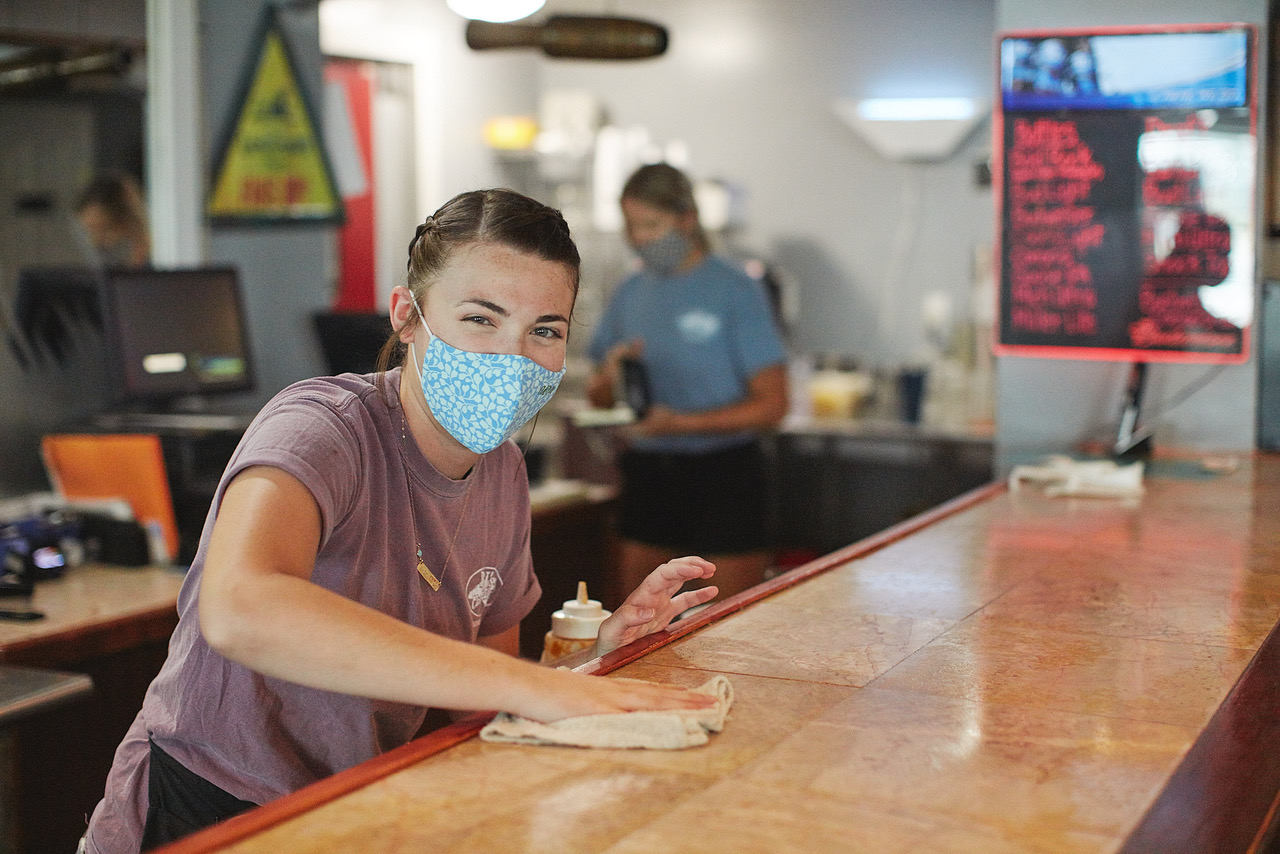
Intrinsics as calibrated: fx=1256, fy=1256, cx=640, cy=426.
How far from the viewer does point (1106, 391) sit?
3.71 m

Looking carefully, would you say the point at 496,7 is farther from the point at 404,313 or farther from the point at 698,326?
the point at 404,313

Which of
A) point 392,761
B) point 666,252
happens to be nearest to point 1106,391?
point 666,252

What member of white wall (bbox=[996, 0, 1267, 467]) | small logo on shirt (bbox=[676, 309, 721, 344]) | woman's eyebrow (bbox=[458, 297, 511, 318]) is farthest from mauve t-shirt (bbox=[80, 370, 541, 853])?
white wall (bbox=[996, 0, 1267, 467])

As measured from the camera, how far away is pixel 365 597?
1534 mm

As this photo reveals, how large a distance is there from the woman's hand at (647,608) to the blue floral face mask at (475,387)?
0.93 ft

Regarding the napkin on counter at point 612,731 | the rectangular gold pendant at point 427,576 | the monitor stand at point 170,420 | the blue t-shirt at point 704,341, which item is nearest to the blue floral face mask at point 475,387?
the rectangular gold pendant at point 427,576

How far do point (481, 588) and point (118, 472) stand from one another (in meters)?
1.55

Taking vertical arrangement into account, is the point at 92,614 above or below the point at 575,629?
below

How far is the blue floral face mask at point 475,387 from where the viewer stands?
1.56 m

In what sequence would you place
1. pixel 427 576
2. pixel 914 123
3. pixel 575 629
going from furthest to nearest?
pixel 914 123
pixel 575 629
pixel 427 576

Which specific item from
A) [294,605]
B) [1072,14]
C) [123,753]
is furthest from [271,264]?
[294,605]

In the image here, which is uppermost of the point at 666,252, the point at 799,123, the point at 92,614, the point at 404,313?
the point at 799,123

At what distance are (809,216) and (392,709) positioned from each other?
5.65 metres

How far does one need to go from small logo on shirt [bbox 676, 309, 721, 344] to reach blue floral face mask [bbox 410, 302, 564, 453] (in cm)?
213
